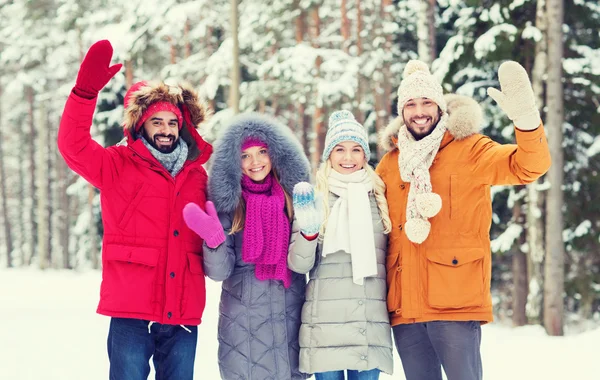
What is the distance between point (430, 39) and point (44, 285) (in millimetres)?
11259

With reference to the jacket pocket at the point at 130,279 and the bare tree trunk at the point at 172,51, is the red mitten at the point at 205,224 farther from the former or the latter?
the bare tree trunk at the point at 172,51

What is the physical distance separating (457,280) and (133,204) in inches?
80.6

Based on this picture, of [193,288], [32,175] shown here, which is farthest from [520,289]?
[32,175]

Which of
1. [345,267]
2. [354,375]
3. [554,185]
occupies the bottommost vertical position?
[354,375]

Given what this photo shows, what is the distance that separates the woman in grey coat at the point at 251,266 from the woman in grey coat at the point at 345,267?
0.40 feet

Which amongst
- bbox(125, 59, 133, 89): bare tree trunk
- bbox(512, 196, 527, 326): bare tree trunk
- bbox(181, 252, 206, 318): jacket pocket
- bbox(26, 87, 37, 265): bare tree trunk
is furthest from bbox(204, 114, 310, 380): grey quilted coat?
bbox(26, 87, 37, 265): bare tree trunk

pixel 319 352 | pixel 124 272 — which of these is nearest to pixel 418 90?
pixel 319 352

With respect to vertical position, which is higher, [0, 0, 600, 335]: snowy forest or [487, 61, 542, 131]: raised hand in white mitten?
[0, 0, 600, 335]: snowy forest

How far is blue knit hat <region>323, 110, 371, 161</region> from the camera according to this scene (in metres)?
4.22

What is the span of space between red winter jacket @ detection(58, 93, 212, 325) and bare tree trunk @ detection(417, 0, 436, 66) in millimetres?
8601

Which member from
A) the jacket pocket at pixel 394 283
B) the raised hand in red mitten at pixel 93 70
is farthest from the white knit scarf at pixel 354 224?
the raised hand in red mitten at pixel 93 70

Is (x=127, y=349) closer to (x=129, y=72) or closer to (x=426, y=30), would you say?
(x=426, y=30)

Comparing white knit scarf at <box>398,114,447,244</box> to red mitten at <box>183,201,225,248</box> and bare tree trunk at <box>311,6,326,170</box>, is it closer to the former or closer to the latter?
red mitten at <box>183,201,225,248</box>

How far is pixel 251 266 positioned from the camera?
13.4 feet
